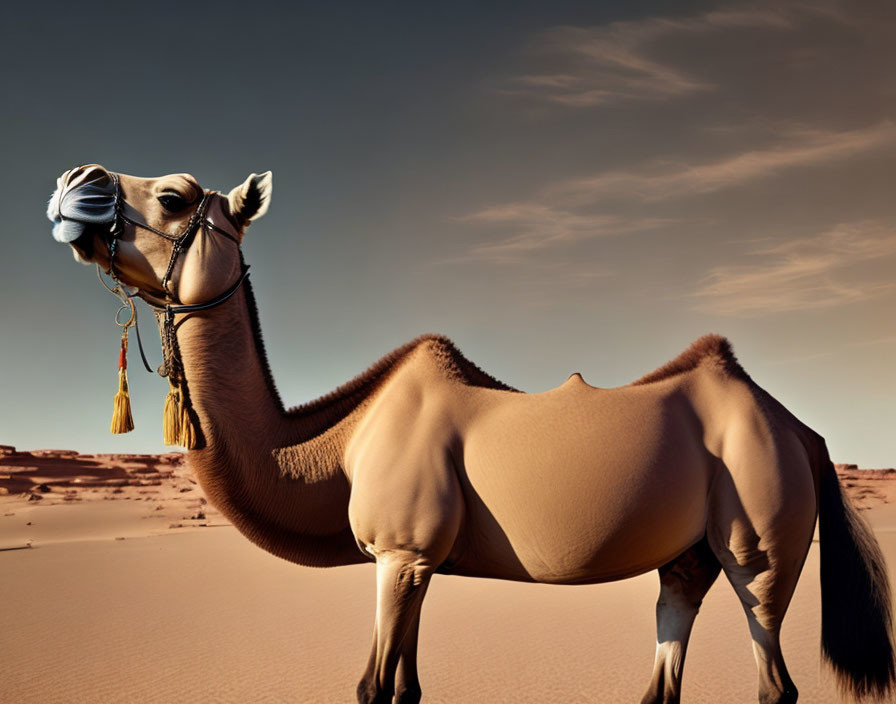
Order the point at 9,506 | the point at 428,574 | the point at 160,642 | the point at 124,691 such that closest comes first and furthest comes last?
the point at 428,574 → the point at 124,691 → the point at 160,642 → the point at 9,506

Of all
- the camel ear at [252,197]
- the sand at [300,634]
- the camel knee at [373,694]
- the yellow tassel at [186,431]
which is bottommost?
the sand at [300,634]

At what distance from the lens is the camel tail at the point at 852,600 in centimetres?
505

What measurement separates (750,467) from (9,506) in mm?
38735

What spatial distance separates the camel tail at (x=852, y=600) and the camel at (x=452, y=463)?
0.01m

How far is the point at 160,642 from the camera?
10766 millimetres

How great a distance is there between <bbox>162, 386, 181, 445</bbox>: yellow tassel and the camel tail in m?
4.14

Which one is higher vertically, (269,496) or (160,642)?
(269,496)

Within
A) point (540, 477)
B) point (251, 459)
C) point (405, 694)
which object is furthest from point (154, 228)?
point (405, 694)

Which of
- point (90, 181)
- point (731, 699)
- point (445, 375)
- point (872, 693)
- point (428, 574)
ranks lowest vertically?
point (731, 699)

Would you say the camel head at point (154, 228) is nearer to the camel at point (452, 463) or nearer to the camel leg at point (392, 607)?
the camel at point (452, 463)

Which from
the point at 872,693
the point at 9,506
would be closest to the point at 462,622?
the point at 872,693

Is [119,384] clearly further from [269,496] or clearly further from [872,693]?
[872,693]

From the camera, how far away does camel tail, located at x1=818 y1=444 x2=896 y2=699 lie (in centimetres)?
505

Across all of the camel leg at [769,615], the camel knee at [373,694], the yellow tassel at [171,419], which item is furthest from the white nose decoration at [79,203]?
the camel leg at [769,615]
